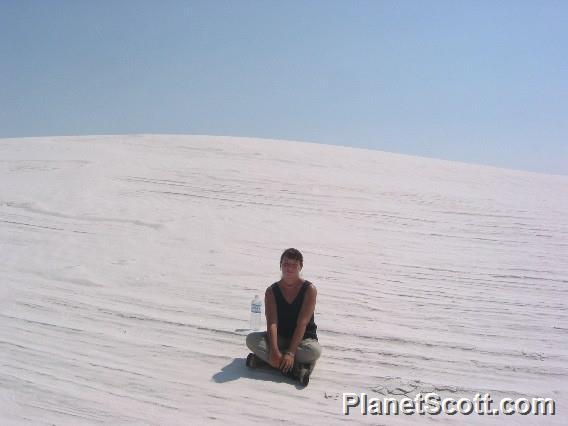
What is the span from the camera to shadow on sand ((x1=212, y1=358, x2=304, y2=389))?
3.91 meters

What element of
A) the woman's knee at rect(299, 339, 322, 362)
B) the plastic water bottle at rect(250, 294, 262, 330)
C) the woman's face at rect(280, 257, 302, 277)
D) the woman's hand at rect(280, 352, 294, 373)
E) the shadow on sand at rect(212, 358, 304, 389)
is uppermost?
the woman's face at rect(280, 257, 302, 277)

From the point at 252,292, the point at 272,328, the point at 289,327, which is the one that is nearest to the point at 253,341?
the point at 272,328

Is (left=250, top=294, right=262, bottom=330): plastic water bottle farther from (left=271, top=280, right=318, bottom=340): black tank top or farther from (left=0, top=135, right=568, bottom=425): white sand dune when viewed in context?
(left=271, top=280, right=318, bottom=340): black tank top

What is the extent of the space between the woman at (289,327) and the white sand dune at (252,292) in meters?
0.17

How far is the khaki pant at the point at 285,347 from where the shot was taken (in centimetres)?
395

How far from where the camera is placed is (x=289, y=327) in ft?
13.4

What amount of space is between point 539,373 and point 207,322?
2.89 m

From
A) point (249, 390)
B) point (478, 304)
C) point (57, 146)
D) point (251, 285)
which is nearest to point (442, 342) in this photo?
point (478, 304)

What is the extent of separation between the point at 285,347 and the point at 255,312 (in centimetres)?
71

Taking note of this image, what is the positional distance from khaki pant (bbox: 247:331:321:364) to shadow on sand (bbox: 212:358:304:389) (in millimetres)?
129

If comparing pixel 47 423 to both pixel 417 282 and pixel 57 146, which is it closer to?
pixel 417 282

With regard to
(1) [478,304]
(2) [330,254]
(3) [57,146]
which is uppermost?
(3) [57,146]

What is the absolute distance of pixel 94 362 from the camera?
13.3 ft

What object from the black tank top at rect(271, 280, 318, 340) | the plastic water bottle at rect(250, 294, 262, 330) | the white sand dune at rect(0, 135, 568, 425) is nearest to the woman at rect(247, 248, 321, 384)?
the black tank top at rect(271, 280, 318, 340)
